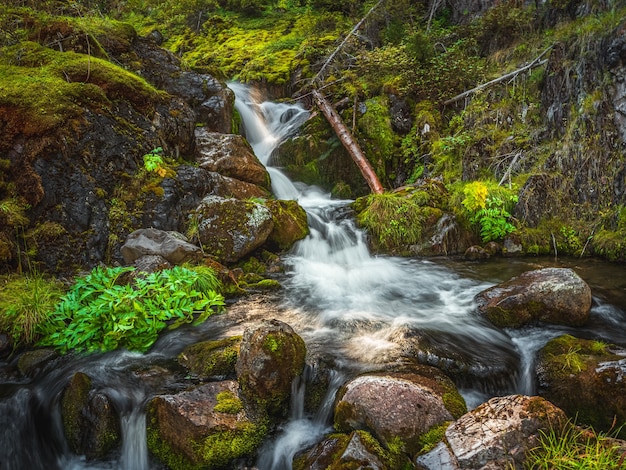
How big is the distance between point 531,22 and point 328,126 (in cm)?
573

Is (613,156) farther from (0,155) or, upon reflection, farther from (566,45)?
→ (0,155)

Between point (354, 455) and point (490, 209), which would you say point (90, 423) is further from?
point (490, 209)

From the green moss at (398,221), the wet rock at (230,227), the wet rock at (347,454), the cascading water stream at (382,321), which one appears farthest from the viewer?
the green moss at (398,221)

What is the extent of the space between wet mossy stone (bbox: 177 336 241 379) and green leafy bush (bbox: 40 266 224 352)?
520 millimetres

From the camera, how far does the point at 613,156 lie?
6.08m

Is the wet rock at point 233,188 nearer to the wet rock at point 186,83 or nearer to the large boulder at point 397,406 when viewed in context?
the wet rock at point 186,83

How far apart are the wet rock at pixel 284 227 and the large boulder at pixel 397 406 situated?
430 cm

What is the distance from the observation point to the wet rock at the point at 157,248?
5.25m

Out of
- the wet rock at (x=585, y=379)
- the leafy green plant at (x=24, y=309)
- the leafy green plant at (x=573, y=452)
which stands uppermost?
the leafy green plant at (x=24, y=309)

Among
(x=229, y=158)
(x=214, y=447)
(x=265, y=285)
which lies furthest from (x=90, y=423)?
(x=229, y=158)

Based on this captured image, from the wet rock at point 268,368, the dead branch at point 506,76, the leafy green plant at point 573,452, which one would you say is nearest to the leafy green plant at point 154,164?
the wet rock at point 268,368

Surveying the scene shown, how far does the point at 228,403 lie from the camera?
2867 millimetres

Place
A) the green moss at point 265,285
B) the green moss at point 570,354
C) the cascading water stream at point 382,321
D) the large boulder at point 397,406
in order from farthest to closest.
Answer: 1. the green moss at point 265,285
2. the cascading water stream at point 382,321
3. the green moss at point 570,354
4. the large boulder at point 397,406

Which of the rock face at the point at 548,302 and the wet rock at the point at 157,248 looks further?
the wet rock at the point at 157,248
